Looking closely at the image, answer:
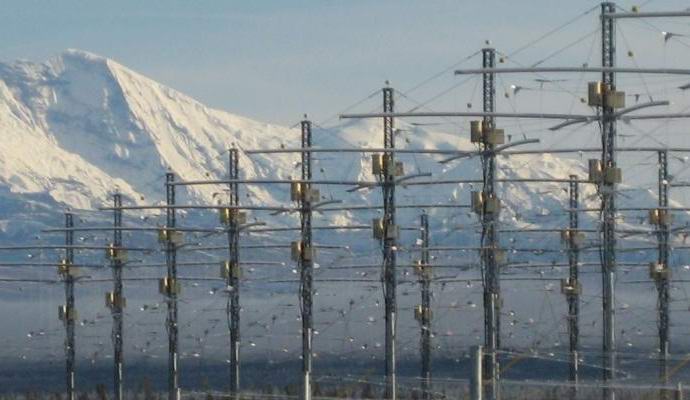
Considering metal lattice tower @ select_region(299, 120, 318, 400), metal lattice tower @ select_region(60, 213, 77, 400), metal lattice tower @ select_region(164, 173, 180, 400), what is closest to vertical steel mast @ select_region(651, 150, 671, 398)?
metal lattice tower @ select_region(299, 120, 318, 400)

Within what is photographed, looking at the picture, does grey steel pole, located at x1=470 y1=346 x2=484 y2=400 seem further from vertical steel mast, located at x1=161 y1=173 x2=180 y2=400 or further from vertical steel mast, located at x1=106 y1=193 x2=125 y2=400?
vertical steel mast, located at x1=106 y1=193 x2=125 y2=400

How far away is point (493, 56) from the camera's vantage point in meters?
83.8

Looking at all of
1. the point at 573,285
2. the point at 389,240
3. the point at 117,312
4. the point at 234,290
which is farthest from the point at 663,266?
the point at 117,312

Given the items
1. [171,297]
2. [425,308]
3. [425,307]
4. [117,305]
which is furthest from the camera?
[117,305]

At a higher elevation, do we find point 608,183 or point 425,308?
point 608,183

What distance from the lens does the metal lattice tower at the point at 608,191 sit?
67.3 metres

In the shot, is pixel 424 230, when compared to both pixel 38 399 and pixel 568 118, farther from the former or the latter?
pixel 568 118

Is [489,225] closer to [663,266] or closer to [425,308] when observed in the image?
[663,266]

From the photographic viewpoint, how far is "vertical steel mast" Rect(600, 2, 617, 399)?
6738 centimetres

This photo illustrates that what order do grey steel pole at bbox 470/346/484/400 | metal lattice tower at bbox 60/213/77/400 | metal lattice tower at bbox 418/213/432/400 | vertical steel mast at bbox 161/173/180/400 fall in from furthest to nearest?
metal lattice tower at bbox 60/213/77/400 → metal lattice tower at bbox 418/213/432/400 → vertical steel mast at bbox 161/173/180/400 → grey steel pole at bbox 470/346/484/400

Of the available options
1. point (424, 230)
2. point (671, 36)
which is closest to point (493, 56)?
point (671, 36)

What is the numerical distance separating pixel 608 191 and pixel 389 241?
2166 cm

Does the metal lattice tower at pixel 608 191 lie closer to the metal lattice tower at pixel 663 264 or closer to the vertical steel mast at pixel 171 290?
the metal lattice tower at pixel 663 264

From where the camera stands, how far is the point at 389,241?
297 ft
